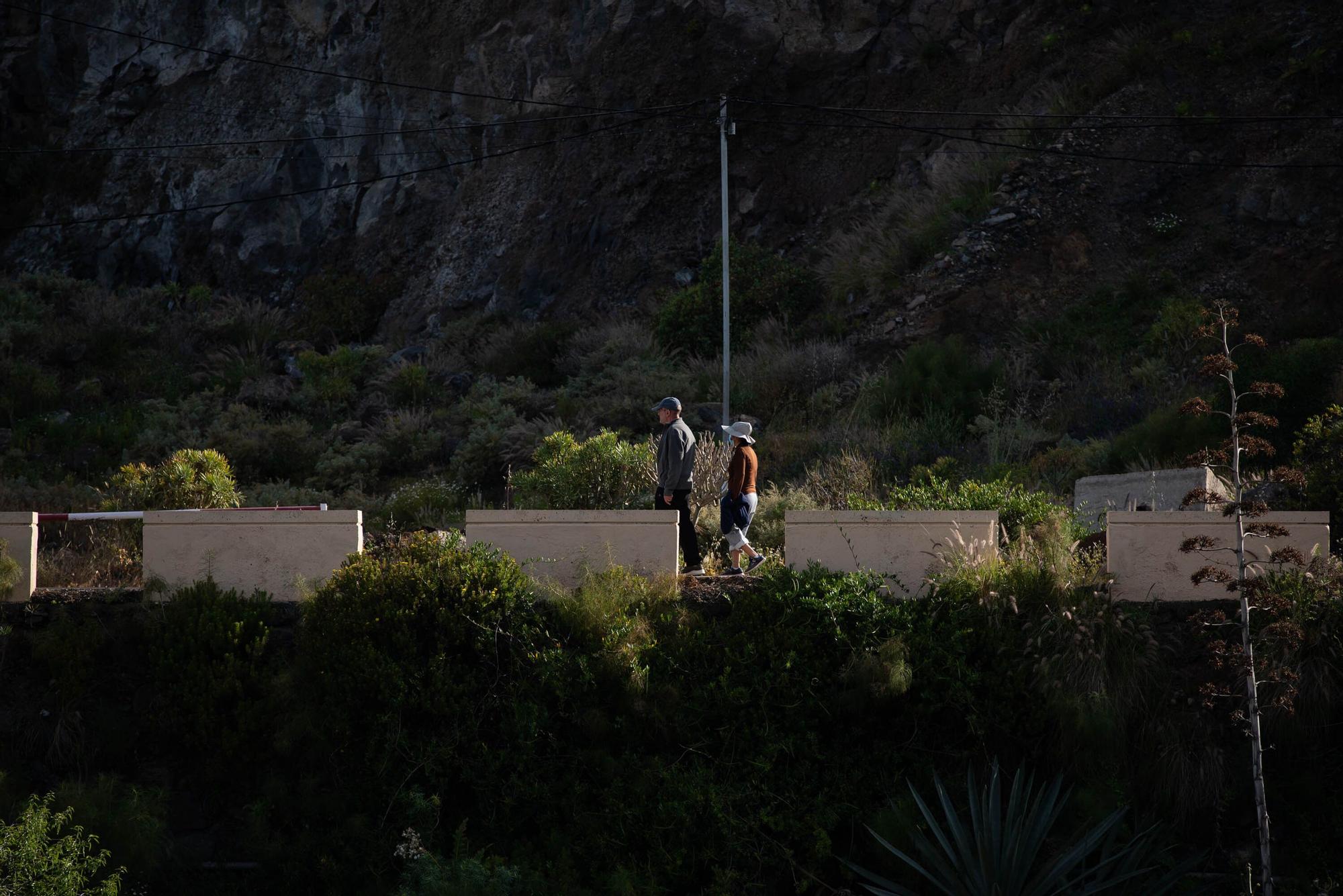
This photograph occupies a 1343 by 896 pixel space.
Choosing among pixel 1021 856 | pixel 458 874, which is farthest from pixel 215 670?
pixel 1021 856

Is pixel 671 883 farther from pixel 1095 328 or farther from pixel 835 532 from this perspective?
pixel 1095 328

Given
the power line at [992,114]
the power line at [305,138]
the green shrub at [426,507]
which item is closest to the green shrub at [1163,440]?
the green shrub at [426,507]

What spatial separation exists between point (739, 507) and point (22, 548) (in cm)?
592

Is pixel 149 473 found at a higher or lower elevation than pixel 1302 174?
lower

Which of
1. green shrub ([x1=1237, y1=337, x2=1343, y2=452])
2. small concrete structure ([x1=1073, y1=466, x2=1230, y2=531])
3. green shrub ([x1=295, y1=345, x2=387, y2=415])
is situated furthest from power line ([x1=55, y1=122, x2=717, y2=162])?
small concrete structure ([x1=1073, y1=466, x2=1230, y2=531])

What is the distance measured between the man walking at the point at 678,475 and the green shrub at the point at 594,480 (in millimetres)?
2023

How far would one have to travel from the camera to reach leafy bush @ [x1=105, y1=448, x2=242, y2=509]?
13711mm

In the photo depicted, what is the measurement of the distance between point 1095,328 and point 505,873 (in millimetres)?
15044

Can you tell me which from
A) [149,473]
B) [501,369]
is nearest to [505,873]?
[149,473]

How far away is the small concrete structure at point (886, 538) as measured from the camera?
427 inches

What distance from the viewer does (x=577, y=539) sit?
434 inches

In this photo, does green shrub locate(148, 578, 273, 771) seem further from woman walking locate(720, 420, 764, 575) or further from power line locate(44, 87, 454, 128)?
power line locate(44, 87, 454, 128)

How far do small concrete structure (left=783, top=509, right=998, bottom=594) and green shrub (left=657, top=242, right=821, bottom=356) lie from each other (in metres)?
12.6

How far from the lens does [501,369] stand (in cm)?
2484
